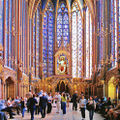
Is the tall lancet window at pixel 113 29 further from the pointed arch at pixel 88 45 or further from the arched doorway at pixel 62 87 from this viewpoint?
the arched doorway at pixel 62 87

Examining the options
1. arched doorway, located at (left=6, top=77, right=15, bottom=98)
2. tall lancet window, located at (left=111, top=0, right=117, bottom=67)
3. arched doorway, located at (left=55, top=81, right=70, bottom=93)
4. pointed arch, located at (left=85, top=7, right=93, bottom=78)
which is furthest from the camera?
pointed arch, located at (left=85, top=7, right=93, bottom=78)

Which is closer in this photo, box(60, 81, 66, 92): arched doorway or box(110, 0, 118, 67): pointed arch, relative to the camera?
box(110, 0, 118, 67): pointed arch

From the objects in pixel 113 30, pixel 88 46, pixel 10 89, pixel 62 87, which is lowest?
pixel 62 87

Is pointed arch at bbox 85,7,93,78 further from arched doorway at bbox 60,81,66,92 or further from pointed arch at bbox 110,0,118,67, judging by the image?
pointed arch at bbox 110,0,118,67

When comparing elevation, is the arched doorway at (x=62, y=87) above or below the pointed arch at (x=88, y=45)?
below

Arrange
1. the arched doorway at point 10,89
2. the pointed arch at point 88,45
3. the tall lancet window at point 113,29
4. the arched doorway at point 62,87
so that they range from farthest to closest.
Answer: the pointed arch at point 88,45 → the arched doorway at point 62,87 → the arched doorway at point 10,89 → the tall lancet window at point 113,29

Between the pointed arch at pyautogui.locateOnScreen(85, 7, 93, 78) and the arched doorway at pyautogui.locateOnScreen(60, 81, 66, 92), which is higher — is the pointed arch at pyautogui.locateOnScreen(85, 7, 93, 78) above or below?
above

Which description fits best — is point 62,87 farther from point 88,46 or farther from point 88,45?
point 88,45

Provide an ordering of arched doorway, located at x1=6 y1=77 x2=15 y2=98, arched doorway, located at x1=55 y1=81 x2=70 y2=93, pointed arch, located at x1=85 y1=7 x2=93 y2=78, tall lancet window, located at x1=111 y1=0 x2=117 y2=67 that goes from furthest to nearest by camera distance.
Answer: pointed arch, located at x1=85 y1=7 x2=93 y2=78, arched doorway, located at x1=55 y1=81 x2=70 y2=93, arched doorway, located at x1=6 y1=77 x2=15 y2=98, tall lancet window, located at x1=111 y1=0 x2=117 y2=67

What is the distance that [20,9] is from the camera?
122 feet

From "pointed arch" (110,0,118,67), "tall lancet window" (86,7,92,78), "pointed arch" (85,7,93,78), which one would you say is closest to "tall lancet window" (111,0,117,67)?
"pointed arch" (110,0,118,67)

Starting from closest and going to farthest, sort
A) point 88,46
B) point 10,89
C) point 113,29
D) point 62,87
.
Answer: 1. point 113,29
2. point 10,89
3. point 62,87
4. point 88,46

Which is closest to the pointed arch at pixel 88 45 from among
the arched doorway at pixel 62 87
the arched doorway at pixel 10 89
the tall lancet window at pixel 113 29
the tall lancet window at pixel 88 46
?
the tall lancet window at pixel 88 46

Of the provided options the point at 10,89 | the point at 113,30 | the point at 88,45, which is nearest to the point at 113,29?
the point at 113,30
